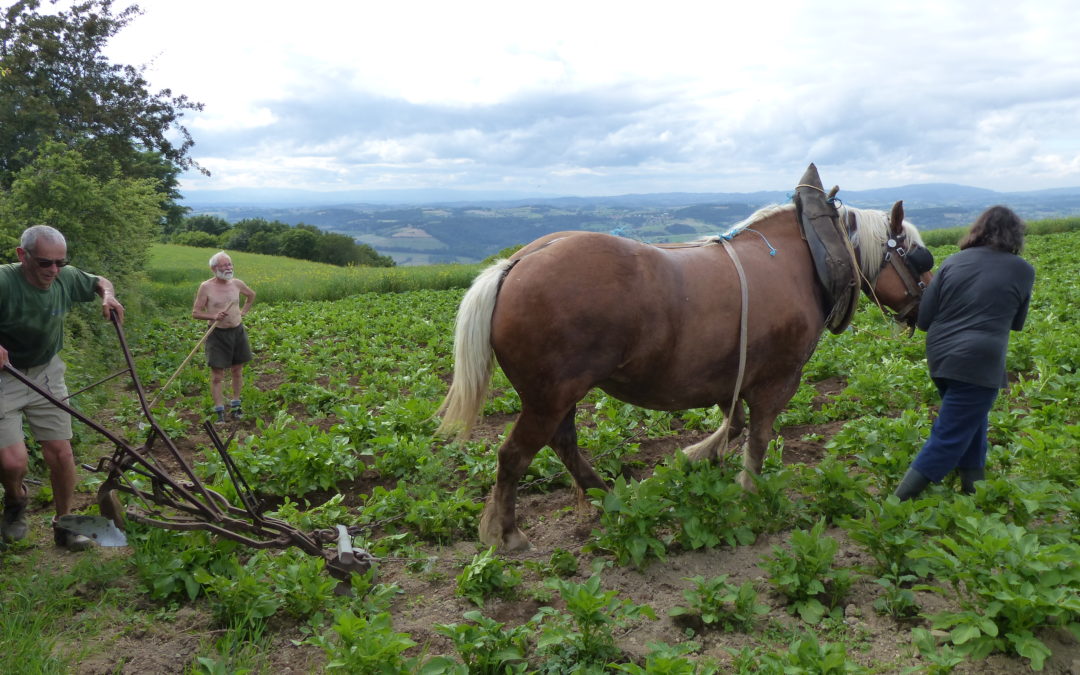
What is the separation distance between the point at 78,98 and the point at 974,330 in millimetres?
29638

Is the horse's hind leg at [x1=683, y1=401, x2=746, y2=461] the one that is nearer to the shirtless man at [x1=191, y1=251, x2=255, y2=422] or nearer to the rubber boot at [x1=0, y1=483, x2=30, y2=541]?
the rubber boot at [x1=0, y1=483, x2=30, y2=541]

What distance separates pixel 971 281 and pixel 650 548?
237 centimetres

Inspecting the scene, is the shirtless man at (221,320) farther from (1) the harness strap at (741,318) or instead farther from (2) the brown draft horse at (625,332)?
(1) the harness strap at (741,318)

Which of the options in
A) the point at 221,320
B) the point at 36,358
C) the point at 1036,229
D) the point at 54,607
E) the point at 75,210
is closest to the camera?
the point at 54,607

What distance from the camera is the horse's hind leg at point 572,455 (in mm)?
4430

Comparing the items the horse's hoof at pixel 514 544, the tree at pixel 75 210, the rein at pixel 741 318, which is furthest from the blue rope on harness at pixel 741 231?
the tree at pixel 75 210

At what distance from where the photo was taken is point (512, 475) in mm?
4043

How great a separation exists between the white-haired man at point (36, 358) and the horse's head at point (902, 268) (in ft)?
15.7

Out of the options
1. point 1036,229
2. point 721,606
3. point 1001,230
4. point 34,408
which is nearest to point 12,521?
point 34,408

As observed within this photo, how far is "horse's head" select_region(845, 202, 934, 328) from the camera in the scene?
178 inches

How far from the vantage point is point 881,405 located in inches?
241

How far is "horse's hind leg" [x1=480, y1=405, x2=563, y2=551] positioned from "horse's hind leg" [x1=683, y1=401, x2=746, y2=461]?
123 cm

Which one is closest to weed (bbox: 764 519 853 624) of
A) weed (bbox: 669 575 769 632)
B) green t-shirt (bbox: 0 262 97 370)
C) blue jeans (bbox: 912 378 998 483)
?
weed (bbox: 669 575 769 632)

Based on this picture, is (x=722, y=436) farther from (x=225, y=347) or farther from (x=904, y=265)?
(x=225, y=347)
